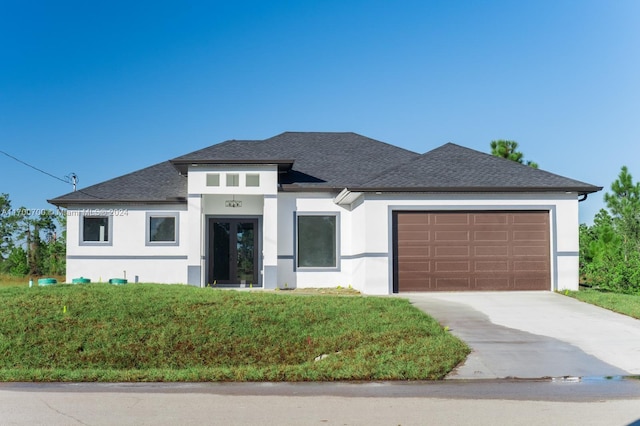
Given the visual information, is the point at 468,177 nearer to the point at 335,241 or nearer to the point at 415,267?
the point at 415,267

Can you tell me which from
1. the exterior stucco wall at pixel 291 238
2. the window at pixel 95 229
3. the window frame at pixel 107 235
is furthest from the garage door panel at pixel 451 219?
the window at pixel 95 229

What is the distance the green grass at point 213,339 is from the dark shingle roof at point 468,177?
5.09 metres

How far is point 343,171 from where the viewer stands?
2383 centimetres

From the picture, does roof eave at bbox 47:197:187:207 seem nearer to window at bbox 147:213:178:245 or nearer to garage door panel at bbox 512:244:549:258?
window at bbox 147:213:178:245

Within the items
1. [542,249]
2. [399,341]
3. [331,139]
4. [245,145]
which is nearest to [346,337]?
[399,341]

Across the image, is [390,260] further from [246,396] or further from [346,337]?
[246,396]

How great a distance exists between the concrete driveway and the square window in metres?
8.88

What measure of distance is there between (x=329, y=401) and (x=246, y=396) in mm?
1058

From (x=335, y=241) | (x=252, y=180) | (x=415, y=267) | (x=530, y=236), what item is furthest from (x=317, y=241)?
(x=530, y=236)

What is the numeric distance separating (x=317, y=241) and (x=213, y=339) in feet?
34.2

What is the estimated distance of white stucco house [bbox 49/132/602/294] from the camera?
19312 mm

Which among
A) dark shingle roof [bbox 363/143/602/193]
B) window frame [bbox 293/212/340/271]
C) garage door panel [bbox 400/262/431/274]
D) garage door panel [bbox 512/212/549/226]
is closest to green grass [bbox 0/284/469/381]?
garage door panel [bbox 400/262/431/274]

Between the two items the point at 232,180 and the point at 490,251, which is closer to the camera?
the point at 490,251

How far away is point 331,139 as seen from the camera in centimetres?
2736
